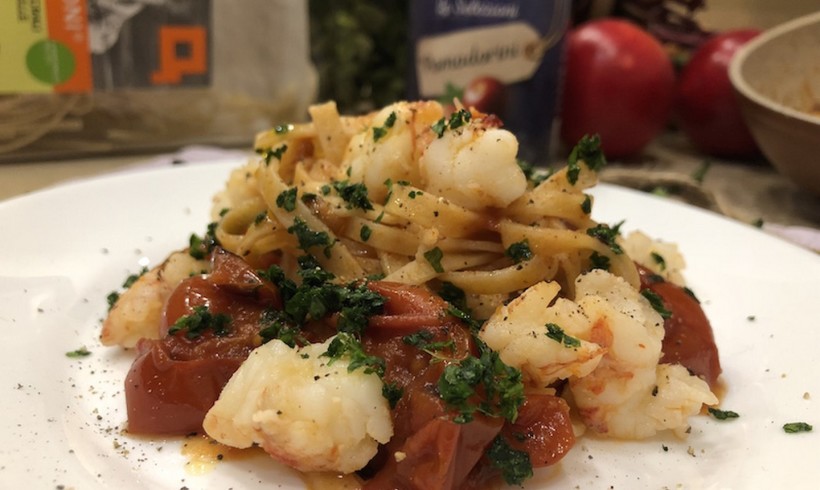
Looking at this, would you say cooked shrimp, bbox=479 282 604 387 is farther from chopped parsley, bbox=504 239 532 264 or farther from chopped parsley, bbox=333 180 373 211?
chopped parsley, bbox=333 180 373 211

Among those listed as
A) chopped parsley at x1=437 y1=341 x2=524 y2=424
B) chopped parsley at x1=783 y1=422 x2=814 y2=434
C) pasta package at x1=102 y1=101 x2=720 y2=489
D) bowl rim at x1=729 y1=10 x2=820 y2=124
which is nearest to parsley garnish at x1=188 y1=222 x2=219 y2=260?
pasta package at x1=102 y1=101 x2=720 y2=489

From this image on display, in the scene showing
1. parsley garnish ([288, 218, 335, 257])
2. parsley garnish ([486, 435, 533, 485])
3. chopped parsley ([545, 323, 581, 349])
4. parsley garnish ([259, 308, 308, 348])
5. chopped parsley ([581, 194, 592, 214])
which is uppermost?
chopped parsley ([581, 194, 592, 214])

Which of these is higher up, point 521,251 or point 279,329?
point 521,251

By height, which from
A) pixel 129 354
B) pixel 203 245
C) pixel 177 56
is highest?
pixel 177 56

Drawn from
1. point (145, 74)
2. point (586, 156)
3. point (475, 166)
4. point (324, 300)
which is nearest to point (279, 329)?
point (324, 300)

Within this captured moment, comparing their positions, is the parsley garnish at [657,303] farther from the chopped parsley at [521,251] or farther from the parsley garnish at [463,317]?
the parsley garnish at [463,317]

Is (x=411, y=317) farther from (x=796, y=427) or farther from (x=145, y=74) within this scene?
(x=145, y=74)

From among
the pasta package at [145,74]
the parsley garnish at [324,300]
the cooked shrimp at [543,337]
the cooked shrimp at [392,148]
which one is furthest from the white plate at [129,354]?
the pasta package at [145,74]
